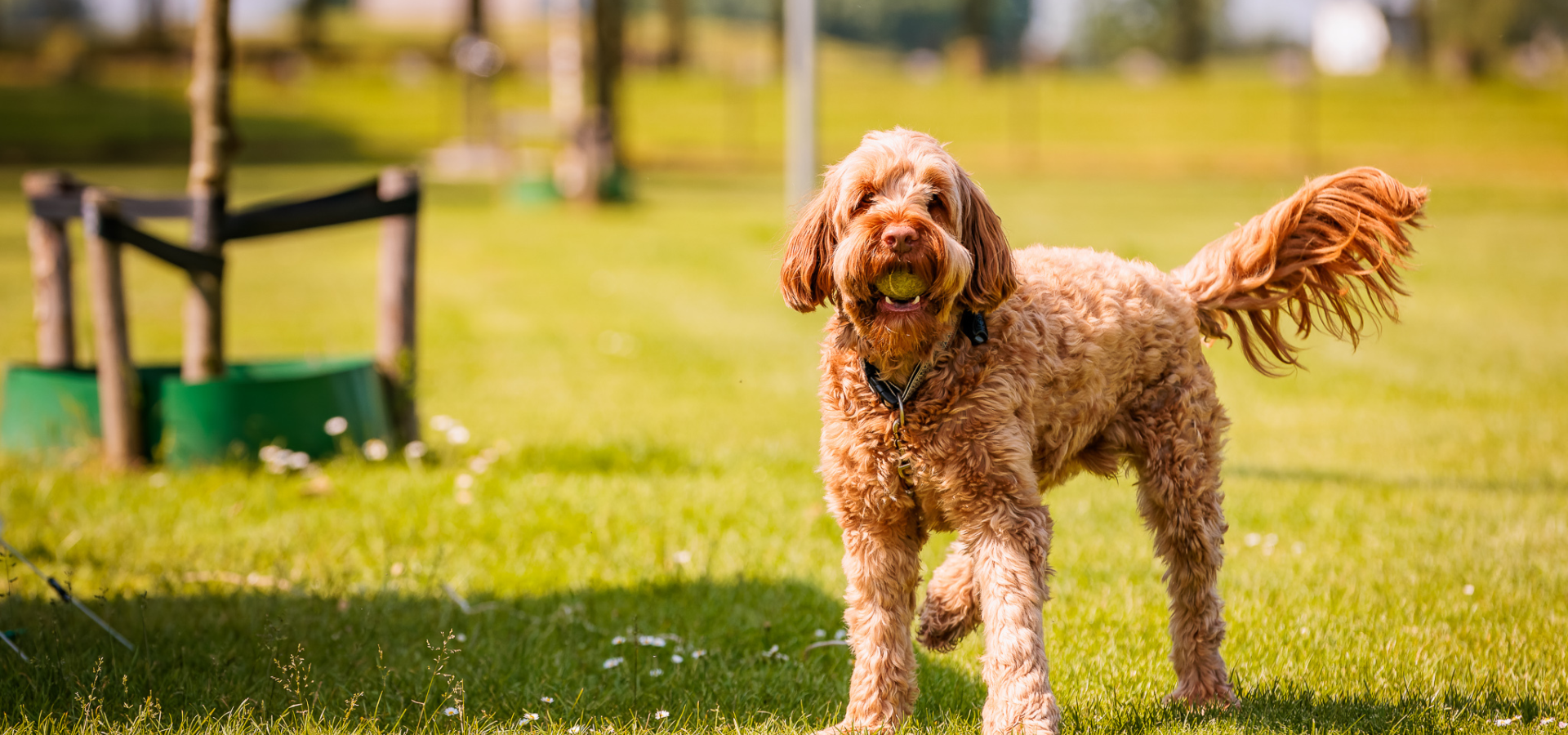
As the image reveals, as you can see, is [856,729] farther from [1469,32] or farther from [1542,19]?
[1542,19]

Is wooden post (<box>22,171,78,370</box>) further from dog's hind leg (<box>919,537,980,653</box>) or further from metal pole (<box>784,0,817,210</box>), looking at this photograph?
metal pole (<box>784,0,817,210</box>)

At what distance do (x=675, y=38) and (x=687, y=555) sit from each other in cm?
6486

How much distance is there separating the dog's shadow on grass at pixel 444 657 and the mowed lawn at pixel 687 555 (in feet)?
0.05

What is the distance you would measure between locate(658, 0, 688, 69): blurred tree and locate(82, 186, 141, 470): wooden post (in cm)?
6101

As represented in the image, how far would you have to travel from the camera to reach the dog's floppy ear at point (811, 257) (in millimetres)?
3496

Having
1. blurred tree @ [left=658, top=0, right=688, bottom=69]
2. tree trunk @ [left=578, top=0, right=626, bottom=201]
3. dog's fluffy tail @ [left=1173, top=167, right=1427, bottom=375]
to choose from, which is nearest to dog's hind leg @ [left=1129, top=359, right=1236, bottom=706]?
dog's fluffy tail @ [left=1173, top=167, right=1427, bottom=375]

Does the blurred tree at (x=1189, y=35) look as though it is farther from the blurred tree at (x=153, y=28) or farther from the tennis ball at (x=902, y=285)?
the tennis ball at (x=902, y=285)

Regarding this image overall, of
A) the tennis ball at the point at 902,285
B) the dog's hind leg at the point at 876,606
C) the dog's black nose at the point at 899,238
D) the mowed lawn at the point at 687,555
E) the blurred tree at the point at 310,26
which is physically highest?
the blurred tree at the point at 310,26

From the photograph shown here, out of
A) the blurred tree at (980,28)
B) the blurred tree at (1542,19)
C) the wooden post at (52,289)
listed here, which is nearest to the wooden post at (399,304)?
the wooden post at (52,289)

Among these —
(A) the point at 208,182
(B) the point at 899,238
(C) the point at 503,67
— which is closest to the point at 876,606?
(B) the point at 899,238

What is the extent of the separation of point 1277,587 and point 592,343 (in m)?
7.72

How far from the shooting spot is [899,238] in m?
3.21

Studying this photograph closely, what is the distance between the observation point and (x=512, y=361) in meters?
11.0

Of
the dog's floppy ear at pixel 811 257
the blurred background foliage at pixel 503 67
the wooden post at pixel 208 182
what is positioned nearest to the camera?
the dog's floppy ear at pixel 811 257
